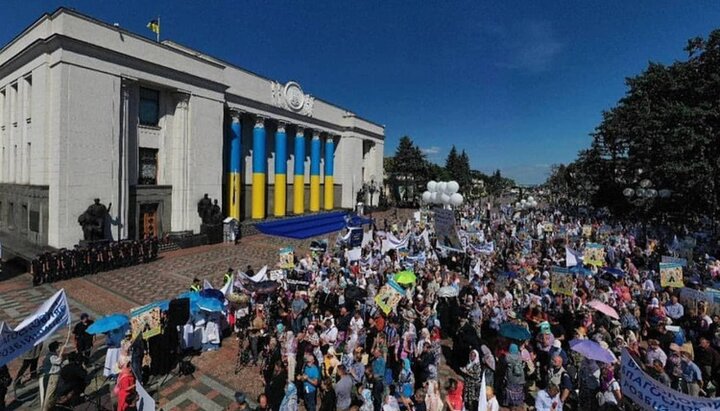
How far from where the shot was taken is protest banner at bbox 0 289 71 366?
562 cm

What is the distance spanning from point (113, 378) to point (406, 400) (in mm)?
6414

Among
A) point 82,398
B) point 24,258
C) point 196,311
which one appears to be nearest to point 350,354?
point 196,311

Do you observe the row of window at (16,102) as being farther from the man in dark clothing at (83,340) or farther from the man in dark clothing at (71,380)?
the man in dark clothing at (71,380)

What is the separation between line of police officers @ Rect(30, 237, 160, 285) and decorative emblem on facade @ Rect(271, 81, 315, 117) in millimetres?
19894

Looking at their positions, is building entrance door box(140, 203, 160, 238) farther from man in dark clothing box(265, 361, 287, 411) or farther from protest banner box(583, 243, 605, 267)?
protest banner box(583, 243, 605, 267)

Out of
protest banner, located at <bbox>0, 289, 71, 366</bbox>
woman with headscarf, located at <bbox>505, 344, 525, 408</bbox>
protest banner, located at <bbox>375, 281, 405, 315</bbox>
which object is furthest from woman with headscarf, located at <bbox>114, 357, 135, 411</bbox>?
woman with headscarf, located at <bbox>505, 344, 525, 408</bbox>

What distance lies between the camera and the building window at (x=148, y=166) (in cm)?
2217

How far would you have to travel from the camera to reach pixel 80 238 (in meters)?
18.4

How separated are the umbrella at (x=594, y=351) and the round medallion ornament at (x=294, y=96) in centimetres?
3344

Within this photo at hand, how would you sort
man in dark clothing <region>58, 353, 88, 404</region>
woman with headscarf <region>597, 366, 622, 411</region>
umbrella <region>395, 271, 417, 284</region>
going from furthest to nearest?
umbrella <region>395, 271, 417, 284</region>, man in dark clothing <region>58, 353, 88, 404</region>, woman with headscarf <region>597, 366, 622, 411</region>

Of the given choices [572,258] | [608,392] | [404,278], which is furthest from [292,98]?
[608,392]

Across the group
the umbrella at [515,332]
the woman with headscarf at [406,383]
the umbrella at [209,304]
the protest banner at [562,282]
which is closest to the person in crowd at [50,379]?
the umbrella at [209,304]

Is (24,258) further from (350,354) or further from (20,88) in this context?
(350,354)

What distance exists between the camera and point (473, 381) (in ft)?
21.0
